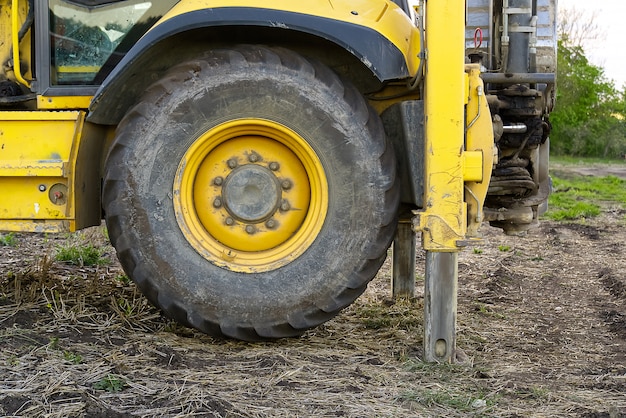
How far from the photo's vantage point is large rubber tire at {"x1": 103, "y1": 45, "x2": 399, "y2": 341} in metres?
4.03

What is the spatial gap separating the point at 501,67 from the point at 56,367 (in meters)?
2.77

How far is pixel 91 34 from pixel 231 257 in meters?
1.50

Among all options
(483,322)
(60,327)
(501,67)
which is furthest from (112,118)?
(483,322)

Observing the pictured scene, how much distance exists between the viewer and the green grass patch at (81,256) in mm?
6422

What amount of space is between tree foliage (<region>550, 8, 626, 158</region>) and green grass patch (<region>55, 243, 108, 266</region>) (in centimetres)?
2781

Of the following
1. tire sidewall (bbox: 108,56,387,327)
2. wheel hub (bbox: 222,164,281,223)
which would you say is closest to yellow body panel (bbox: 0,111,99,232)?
tire sidewall (bbox: 108,56,387,327)

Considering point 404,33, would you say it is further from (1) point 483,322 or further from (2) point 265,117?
(1) point 483,322

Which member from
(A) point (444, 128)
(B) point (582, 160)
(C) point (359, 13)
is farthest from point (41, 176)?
(B) point (582, 160)

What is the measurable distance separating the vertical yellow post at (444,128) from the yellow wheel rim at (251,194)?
53 centimetres

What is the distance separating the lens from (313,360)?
3.95m

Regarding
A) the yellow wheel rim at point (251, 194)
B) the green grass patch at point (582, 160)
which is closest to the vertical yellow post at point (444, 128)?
the yellow wheel rim at point (251, 194)

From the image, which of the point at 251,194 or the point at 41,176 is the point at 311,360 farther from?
the point at 41,176

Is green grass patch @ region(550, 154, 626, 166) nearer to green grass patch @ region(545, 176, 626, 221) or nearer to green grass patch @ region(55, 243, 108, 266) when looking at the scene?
green grass patch @ region(545, 176, 626, 221)

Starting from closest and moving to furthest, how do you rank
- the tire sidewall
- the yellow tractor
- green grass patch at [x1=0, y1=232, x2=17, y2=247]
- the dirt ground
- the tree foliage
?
1. the dirt ground
2. the yellow tractor
3. the tire sidewall
4. green grass patch at [x1=0, y1=232, x2=17, y2=247]
5. the tree foliage
